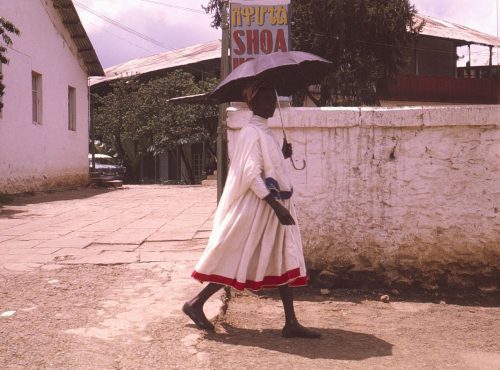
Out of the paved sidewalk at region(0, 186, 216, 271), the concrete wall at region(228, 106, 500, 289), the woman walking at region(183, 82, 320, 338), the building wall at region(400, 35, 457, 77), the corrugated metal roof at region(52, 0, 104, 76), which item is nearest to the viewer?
the woman walking at region(183, 82, 320, 338)

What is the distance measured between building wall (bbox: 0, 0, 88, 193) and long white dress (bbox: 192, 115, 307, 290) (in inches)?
430

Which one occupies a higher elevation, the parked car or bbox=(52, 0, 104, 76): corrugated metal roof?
bbox=(52, 0, 104, 76): corrugated metal roof

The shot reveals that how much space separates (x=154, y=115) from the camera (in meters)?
23.8

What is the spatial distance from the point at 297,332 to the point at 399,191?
1.59 metres

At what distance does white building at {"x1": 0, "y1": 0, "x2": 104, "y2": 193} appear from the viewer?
44.4 feet

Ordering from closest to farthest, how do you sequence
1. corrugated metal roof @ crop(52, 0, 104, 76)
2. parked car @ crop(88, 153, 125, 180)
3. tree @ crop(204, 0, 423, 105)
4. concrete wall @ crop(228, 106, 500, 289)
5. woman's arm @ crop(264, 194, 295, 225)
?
woman's arm @ crop(264, 194, 295, 225)
concrete wall @ crop(228, 106, 500, 289)
corrugated metal roof @ crop(52, 0, 104, 76)
tree @ crop(204, 0, 423, 105)
parked car @ crop(88, 153, 125, 180)

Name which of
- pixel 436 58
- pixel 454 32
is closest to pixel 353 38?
pixel 454 32

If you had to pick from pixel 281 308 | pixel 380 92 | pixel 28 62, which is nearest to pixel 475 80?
pixel 380 92

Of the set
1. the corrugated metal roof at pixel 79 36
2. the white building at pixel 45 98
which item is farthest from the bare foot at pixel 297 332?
the corrugated metal roof at pixel 79 36

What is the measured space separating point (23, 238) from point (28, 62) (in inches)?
358

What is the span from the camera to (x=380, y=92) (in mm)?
20203

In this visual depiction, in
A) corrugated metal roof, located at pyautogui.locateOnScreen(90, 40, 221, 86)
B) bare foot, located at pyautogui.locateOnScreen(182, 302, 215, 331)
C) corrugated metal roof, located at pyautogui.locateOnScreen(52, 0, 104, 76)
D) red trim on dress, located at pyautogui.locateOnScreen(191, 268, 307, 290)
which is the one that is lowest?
bare foot, located at pyautogui.locateOnScreen(182, 302, 215, 331)

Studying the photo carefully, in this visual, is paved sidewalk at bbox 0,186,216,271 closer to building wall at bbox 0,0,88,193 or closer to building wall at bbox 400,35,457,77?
building wall at bbox 0,0,88,193

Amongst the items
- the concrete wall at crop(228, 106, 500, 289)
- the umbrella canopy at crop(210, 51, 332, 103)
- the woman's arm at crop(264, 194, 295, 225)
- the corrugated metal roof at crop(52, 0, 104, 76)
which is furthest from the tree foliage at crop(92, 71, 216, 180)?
the woman's arm at crop(264, 194, 295, 225)
